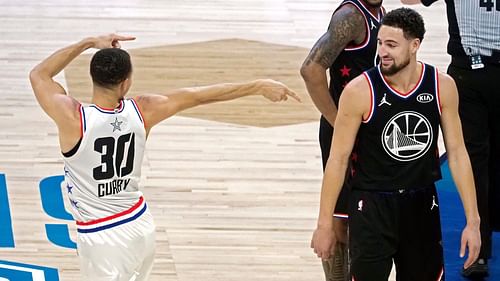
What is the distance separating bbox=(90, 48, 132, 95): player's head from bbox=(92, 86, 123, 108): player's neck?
3 centimetres

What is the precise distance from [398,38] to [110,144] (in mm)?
1364

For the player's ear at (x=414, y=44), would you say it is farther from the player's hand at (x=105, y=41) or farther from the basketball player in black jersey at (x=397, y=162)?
the player's hand at (x=105, y=41)

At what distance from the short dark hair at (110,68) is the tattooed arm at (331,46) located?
3.08ft

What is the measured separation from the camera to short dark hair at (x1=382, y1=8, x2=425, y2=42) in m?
4.91

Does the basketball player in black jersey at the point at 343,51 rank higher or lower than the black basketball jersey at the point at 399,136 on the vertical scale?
higher

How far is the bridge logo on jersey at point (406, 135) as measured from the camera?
4.94m

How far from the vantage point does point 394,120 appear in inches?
194

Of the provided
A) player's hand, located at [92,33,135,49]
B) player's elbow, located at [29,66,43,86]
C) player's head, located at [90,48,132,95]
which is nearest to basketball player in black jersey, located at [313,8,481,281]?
player's head, located at [90,48,132,95]

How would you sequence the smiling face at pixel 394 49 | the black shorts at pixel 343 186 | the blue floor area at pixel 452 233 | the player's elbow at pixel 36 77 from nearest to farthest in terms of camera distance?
the smiling face at pixel 394 49 → the player's elbow at pixel 36 77 → the black shorts at pixel 343 186 → the blue floor area at pixel 452 233

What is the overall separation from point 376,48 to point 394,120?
590 millimetres

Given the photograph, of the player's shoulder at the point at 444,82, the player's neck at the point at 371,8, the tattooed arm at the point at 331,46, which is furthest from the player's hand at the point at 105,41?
the player's shoulder at the point at 444,82

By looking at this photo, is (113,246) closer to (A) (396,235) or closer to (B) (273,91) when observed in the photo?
(B) (273,91)

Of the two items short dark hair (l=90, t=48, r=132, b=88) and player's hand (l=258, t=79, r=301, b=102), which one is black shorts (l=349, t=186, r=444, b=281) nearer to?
player's hand (l=258, t=79, r=301, b=102)

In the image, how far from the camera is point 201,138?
8.85 metres
